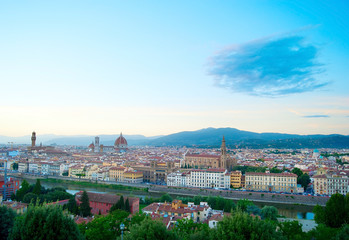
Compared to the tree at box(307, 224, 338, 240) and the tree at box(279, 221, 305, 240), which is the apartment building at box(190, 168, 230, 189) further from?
the tree at box(279, 221, 305, 240)

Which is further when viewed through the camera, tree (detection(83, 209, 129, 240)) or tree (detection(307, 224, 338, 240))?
tree (detection(307, 224, 338, 240))

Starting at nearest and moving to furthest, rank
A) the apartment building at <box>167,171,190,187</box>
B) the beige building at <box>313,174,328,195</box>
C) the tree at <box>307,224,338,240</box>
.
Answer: the tree at <box>307,224,338,240</box> → the beige building at <box>313,174,328,195</box> → the apartment building at <box>167,171,190,187</box>

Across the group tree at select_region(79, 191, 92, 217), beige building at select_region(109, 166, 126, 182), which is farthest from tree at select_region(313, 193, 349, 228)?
beige building at select_region(109, 166, 126, 182)

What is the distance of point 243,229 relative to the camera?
7293 mm

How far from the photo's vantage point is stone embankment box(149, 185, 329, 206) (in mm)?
25747

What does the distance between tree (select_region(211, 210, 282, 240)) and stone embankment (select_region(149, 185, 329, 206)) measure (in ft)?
65.6

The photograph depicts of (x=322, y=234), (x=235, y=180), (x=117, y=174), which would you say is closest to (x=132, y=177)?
(x=117, y=174)

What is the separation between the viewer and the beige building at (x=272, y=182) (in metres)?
30.4

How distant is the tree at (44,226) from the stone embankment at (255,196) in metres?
21.9

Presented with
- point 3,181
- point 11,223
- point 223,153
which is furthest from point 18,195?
point 223,153

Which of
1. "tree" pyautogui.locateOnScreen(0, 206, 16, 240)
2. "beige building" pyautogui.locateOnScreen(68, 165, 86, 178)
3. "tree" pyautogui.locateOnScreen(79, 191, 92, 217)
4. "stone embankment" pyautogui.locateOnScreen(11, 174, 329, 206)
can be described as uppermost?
"tree" pyautogui.locateOnScreen(0, 206, 16, 240)

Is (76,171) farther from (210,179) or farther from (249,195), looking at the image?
(249,195)

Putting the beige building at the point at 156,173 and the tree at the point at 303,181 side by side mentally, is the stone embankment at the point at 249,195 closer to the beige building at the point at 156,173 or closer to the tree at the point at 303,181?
the beige building at the point at 156,173

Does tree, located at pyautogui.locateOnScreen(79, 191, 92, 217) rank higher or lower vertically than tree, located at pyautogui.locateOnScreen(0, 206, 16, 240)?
lower
